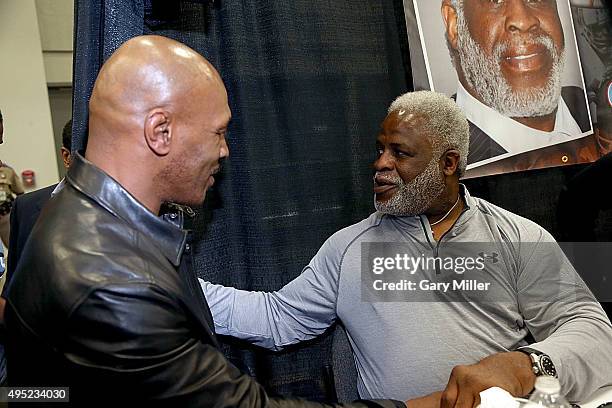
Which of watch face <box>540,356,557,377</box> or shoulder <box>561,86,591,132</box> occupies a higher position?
shoulder <box>561,86,591,132</box>

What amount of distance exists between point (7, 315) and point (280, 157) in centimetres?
86

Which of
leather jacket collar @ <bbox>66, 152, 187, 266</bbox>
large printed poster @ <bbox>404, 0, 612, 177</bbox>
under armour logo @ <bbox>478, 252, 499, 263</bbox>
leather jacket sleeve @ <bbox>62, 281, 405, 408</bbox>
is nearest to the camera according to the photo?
leather jacket sleeve @ <bbox>62, 281, 405, 408</bbox>

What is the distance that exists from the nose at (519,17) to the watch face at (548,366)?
1049 mm

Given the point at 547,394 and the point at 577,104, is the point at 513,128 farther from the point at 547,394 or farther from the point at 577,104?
the point at 547,394

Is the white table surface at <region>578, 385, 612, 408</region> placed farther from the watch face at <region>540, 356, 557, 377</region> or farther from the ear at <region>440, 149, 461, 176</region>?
the ear at <region>440, 149, 461, 176</region>

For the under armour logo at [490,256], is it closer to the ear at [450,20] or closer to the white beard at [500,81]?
the white beard at [500,81]

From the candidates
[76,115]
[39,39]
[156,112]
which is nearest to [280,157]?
[76,115]

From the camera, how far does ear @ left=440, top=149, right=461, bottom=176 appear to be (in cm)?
148

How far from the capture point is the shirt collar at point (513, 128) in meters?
1.78

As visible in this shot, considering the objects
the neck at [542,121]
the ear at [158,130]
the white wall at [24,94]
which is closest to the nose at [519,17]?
the neck at [542,121]

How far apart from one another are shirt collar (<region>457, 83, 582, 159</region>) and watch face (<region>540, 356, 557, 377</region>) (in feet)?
2.59

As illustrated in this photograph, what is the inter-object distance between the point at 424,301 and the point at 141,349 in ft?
2.61

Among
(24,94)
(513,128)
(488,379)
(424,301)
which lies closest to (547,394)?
(488,379)

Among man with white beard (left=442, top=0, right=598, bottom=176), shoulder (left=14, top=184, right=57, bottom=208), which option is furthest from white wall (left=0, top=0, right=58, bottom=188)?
man with white beard (left=442, top=0, right=598, bottom=176)
